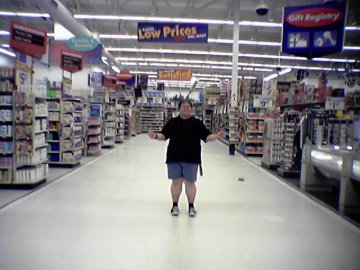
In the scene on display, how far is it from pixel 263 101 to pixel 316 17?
201 inches

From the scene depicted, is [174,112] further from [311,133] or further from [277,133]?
[311,133]

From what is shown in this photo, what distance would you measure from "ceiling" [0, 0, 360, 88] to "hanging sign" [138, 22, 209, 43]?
6.27 feet

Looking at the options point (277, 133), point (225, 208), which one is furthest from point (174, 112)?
point (225, 208)

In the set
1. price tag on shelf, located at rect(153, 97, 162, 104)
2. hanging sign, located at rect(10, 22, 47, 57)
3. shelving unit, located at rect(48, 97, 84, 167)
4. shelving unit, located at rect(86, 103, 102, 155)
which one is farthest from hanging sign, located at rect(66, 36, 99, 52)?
price tag on shelf, located at rect(153, 97, 162, 104)

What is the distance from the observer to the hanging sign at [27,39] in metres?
6.25

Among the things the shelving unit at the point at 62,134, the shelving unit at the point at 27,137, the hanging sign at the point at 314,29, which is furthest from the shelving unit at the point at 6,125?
the hanging sign at the point at 314,29

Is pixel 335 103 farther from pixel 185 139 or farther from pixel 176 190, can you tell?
pixel 176 190

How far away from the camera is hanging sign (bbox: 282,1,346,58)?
720cm

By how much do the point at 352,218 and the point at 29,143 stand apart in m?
5.43

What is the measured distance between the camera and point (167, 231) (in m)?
4.18

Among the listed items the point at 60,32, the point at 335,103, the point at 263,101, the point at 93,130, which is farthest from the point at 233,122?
the point at 60,32

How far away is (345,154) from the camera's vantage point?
4.99 meters

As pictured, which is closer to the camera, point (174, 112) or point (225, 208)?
point (225, 208)

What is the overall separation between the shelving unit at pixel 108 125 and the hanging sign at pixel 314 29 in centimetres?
815
